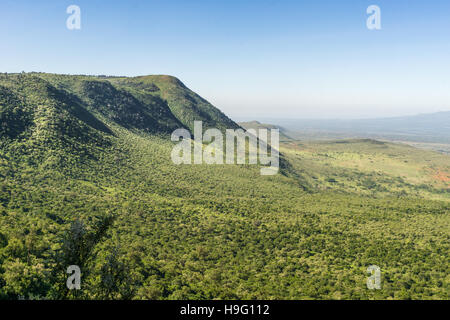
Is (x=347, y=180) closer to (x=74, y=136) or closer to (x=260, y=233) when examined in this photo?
(x=260, y=233)
